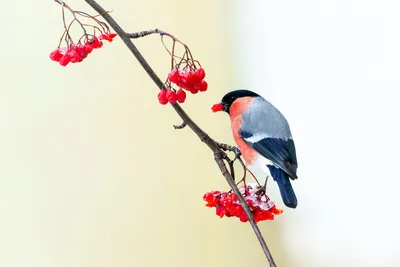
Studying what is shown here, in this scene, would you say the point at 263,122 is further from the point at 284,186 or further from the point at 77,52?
the point at 77,52

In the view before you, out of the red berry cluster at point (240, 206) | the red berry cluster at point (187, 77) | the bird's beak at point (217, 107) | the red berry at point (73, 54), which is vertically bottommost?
the red berry cluster at point (240, 206)

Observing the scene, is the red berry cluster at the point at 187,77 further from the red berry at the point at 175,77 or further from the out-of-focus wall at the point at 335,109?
the out-of-focus wall at the point at 335,109

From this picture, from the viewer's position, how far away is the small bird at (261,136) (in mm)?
605

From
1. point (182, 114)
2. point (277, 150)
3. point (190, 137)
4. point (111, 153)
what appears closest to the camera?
point (182, 114)

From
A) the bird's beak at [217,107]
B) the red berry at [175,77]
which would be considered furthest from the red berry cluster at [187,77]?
the bird's beak at [217,107]

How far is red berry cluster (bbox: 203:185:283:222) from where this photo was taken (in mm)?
555

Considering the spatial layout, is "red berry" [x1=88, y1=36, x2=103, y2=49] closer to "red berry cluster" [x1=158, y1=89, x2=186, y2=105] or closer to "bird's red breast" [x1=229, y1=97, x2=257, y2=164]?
"red berry cluster" [x1=158, y1=89, x2=186, y2=105]

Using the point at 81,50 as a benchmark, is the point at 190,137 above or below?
above

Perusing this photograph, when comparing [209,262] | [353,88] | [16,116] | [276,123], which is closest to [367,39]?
[353,88]

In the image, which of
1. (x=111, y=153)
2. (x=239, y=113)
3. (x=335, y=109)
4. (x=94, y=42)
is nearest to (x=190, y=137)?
(x=111, y=153)

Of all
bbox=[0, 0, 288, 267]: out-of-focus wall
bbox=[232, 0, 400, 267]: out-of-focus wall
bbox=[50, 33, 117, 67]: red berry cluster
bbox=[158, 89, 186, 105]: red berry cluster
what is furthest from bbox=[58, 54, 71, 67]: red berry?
bbox=[232, 0, 400, 267]: out-of-focus wall

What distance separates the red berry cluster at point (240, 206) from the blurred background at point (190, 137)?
1.44 ft

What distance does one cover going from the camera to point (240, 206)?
551 mm

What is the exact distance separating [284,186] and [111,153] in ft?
1.55
